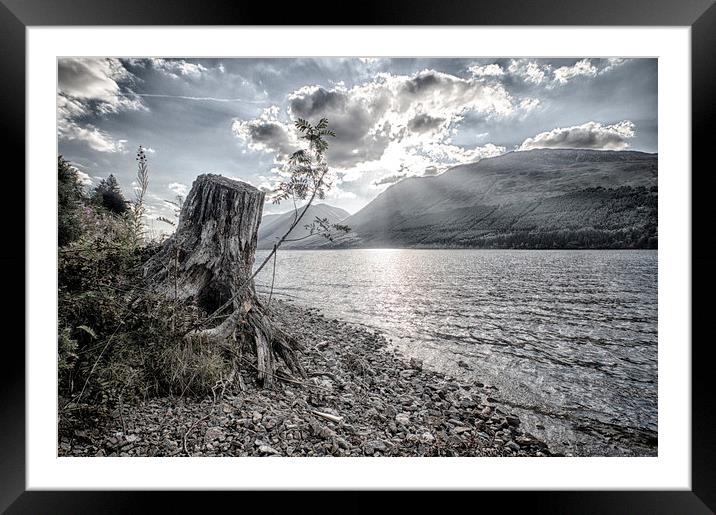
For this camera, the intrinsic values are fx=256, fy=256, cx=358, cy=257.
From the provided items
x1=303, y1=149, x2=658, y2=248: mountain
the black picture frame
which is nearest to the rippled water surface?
x1=303, y1=149, x2=658, y2=248: mountain

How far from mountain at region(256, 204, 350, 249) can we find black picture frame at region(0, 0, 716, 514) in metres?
1.14

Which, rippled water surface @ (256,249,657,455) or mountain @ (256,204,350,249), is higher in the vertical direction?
mountain @ (256,204,350,249)

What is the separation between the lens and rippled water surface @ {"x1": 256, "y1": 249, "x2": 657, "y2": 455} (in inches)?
→ 69.6

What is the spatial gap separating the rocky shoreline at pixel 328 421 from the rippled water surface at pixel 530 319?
20 cm

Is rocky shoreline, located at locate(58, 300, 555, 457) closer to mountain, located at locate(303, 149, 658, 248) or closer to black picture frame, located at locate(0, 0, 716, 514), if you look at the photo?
black picture frame, located at locate(0, 0, 716, 514)

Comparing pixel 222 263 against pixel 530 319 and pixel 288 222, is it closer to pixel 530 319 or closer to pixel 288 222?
pixel 288 222

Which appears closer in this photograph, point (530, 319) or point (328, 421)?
point (328, 421)

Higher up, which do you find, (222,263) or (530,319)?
(222,263)

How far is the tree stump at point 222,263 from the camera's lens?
1.82 meters

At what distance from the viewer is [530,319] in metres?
2.05

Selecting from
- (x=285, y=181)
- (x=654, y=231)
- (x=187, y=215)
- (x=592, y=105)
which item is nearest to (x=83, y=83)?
(x=187, y=215)
